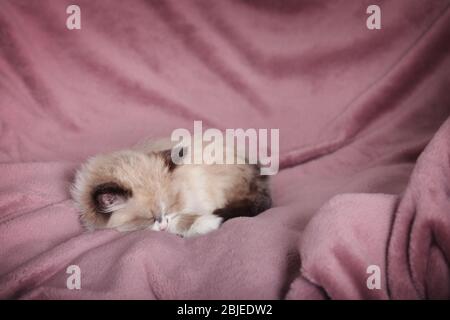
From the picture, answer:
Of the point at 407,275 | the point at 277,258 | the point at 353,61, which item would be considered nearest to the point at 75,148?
the point at 277,258

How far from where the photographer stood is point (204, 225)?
54.0 inches

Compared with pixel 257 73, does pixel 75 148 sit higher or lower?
lower

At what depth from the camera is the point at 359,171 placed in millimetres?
1669

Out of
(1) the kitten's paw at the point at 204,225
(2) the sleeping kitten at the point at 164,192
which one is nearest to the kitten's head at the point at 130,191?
(2) the sleeping kitten at the point at 164,192

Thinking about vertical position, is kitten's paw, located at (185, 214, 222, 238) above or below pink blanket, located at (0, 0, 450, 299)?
below

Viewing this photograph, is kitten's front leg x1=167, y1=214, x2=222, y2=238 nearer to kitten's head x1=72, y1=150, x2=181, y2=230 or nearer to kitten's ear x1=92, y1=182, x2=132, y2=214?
kitten's head x1=72, y1=150, x2=181, y2=230

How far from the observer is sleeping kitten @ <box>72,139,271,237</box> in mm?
1384

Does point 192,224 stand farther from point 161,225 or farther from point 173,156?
point 173,156

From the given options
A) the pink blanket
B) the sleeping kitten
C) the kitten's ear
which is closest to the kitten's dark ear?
the sleeping kitten

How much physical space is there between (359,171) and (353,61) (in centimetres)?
49

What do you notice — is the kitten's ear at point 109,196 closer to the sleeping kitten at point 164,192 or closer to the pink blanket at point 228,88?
the sleeping kitten at point 164,192

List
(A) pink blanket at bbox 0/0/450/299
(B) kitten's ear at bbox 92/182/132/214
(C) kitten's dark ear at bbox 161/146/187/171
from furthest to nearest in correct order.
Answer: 1. (A) pink blanket at bbox 0/0/450/299
2. (C) kitten's dark ear at bbox 161/146/187/171
3. (B) kitten's ear at bbox 92/182/132/214

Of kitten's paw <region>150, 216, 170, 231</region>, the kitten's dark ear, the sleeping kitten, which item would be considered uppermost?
the kitten's dark ear
